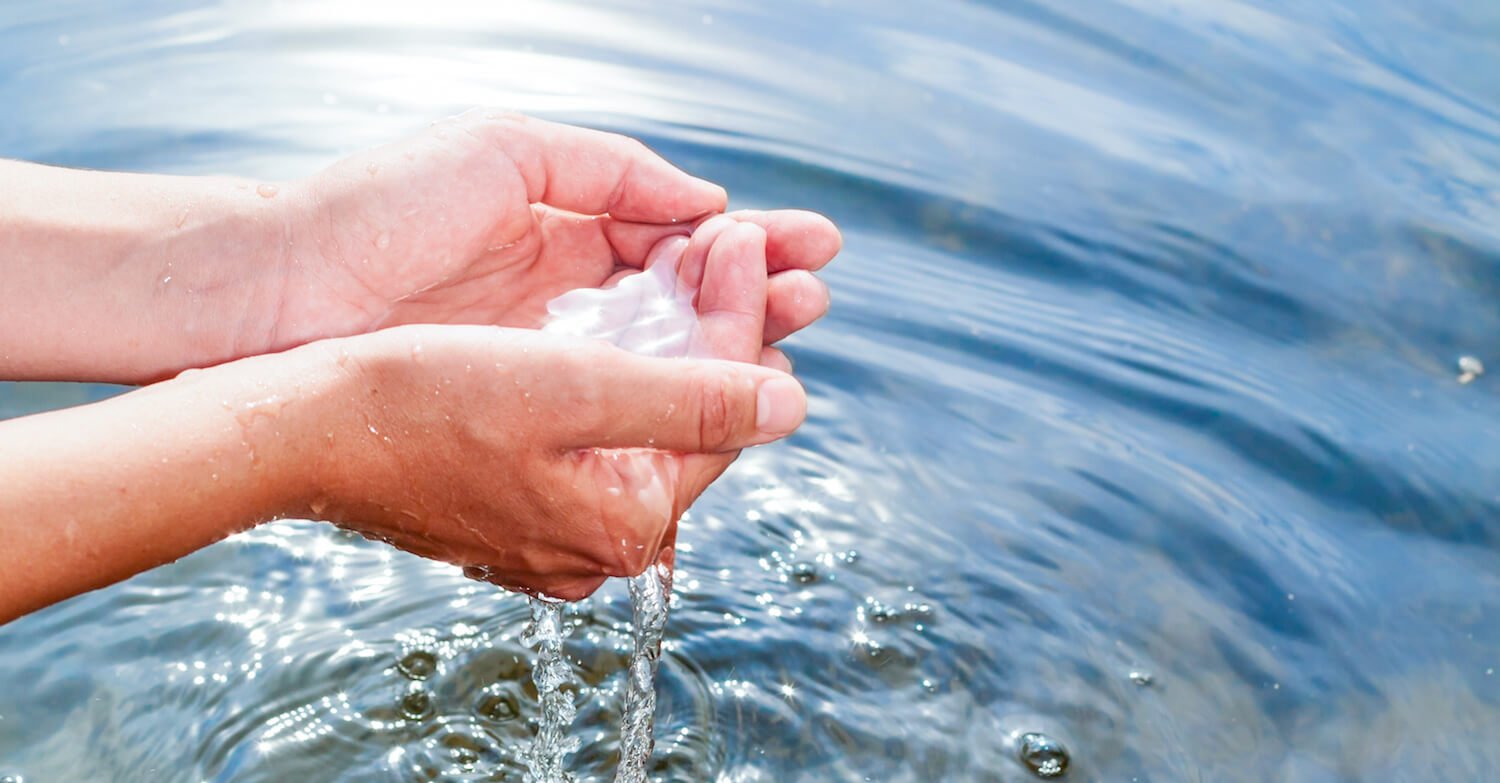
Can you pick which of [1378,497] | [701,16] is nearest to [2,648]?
[1378,497]

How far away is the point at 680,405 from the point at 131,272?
114cm

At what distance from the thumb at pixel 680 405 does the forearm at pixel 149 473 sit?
1.36 feet

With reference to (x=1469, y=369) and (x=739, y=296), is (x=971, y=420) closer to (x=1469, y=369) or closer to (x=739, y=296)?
(x=739, y=296)

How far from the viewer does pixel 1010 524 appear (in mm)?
3070

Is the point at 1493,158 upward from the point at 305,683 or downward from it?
upward

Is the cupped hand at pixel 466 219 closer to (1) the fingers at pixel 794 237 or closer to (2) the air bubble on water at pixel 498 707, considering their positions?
(1) the fingers at pixel 794 237

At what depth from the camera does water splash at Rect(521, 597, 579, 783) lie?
2.50 metres

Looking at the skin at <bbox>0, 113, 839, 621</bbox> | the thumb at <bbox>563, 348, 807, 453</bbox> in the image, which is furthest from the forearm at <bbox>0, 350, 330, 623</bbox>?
the thumb at <bbox>563, 348, 807, 453</bbox>

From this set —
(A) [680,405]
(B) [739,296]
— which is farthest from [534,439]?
(B) [739,296]

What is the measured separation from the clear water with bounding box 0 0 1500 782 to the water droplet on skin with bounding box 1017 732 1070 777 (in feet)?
0.12

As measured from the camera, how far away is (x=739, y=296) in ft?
7.54

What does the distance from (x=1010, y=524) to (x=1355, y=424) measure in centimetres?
99

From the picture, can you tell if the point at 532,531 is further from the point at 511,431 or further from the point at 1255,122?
the point at 1255,122

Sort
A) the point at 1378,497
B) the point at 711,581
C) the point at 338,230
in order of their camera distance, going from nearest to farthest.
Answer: the point at 338,230
the point at 711,581
the point at 1378,497
